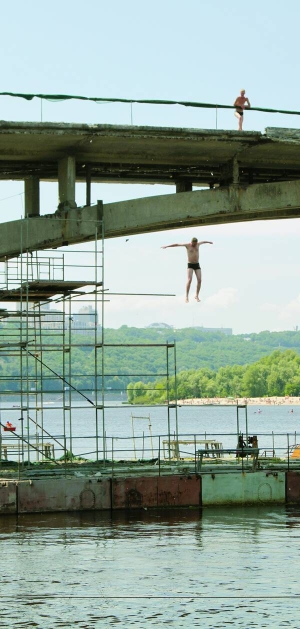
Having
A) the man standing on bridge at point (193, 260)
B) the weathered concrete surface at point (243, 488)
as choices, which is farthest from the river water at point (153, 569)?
the man standing on bridge at point (193, 260)

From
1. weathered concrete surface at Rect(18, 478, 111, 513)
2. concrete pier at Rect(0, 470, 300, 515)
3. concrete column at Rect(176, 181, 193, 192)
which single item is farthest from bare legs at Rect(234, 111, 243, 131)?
weathered concrete surface at Rect(18, 478, 111, 513)

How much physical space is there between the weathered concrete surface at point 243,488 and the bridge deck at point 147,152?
26.4 feet

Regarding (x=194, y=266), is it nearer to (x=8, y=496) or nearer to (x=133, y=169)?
(x=133, y=169)

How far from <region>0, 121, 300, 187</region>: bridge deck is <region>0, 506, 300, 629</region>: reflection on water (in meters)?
9.32

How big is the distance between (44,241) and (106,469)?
639cm

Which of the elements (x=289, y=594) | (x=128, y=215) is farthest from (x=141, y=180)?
(x=289, y=594)

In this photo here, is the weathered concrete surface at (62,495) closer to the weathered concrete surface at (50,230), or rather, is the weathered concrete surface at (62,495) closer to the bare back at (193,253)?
the weathered concrete surface at (50,230)

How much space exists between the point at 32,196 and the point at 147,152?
11.5ft

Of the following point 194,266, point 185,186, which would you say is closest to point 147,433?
point 194,266

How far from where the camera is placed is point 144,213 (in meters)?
30.6

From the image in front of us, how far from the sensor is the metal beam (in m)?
30.5

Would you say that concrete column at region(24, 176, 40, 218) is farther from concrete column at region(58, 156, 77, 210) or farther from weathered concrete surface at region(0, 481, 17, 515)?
weathered concrete surface at region(0, 481, 17, 515)

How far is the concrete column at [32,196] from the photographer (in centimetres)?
3181

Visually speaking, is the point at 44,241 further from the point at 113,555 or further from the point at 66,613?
the point at 66,613
